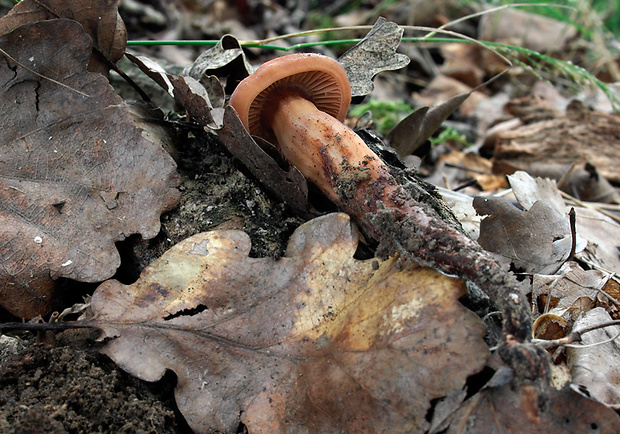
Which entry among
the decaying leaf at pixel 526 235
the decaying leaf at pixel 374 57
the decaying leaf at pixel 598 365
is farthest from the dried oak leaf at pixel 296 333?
the decaying leaf at pixel 374 57

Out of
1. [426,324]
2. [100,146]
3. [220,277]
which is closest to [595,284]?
[426,324]

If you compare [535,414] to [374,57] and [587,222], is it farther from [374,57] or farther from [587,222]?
[587,222]

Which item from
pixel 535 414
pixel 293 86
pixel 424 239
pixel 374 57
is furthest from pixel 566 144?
pixel 535 414

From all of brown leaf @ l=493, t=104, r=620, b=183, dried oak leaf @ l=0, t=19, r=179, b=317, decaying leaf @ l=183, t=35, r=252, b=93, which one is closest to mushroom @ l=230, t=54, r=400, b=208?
decaying leaf @ l=183, t=35, r=252, b=93

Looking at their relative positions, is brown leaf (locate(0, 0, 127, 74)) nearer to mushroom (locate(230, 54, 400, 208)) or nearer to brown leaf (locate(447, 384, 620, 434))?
mushroom (locate(230, 54, 400, 208))

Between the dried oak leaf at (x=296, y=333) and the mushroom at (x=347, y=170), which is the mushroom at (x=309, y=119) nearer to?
the mushroom at (x=347, y=170)

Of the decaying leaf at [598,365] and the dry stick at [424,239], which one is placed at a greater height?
the dry stick at [424,239]

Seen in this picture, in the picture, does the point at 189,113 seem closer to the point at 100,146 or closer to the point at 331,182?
the point at 100,146
